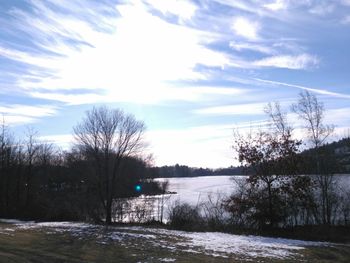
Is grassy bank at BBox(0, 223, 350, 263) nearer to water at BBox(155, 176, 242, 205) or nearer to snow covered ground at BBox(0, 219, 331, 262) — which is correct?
snow covered ground at BBox(0, 219, 331, 262)

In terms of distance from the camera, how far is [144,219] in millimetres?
36688

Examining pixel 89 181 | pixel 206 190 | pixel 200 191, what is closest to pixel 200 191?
pixel 200 191

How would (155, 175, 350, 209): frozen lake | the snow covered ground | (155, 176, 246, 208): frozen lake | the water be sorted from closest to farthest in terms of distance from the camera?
the snow covered ground
(155, 175, 350, 209): frozen lake
the water
(155, 176, 246, 208): frozen lake

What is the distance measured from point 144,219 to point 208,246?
17.7m

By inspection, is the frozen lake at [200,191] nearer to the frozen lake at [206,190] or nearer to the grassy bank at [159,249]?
the frozen lake at [206,190]

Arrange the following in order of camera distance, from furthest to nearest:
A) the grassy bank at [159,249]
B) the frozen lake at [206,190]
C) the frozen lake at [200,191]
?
the frozen lake at [200,191]
the frozen lake at [206,190]
the grassy bank at [159,249]

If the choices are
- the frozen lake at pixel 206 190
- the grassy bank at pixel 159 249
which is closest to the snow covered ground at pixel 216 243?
the grassy bank at pixel 159 249

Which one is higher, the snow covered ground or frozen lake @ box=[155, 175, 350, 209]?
frozen lake @ box=[155, 175, 350, 209]

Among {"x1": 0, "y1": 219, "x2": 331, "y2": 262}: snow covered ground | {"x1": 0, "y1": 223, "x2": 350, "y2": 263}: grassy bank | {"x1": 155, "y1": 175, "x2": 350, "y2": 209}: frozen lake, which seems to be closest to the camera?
{"x1": 0, "y1": 223, "x2": 350, "y2": 263}: grassy bank

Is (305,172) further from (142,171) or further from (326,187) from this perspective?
(142,171)

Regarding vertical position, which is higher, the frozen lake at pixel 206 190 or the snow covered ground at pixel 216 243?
the frozen lake at pixel 206 190

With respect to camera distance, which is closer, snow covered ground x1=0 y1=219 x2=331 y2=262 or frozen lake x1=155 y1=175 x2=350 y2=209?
snow covered ground x1=0 y1=219 x2=331 y2=262

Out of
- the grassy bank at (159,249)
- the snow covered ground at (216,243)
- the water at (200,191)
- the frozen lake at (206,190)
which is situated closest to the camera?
the grassy bank at (159,249)

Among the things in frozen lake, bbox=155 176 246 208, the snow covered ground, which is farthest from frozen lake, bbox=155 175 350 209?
the snow covered ground
